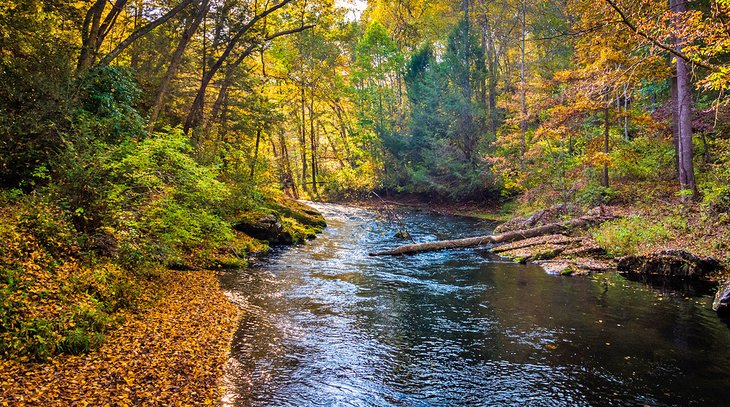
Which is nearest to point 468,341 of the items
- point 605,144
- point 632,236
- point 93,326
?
point 93,326

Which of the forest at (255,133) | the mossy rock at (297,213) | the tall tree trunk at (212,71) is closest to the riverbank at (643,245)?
the forest at (255,133)

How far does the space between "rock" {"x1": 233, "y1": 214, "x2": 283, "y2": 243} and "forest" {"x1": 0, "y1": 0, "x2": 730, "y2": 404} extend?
334mm

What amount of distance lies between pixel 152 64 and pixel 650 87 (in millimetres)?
Result: 23207

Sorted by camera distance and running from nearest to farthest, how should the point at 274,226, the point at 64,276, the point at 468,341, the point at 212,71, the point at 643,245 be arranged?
the point at 64,276 → the point at 468,341 → the point at 643,245 → the point at 212,71 → the point at 274,226

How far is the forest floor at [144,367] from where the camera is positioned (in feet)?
15.1

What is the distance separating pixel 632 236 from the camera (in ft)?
43.4

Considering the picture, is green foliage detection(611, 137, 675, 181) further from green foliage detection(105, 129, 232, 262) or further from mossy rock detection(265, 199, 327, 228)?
green foliage detection(105, 129, 232, 262)

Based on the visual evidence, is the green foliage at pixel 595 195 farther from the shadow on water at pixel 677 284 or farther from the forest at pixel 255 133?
the shadow on water at pixel 677 284

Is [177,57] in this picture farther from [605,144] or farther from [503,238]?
[605,144]

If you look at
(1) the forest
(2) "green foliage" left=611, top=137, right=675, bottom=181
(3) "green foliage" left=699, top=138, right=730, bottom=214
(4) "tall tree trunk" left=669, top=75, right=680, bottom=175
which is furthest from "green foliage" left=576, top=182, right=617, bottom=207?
(3) "green foliage" left=699, top=138, right=730, bottom=214

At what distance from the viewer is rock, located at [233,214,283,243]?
16277 millimetres

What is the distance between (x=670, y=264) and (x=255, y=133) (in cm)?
1690

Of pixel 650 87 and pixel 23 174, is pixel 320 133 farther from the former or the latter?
pixel 23 174

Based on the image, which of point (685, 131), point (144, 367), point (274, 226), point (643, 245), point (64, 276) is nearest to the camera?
point (144, 367)
